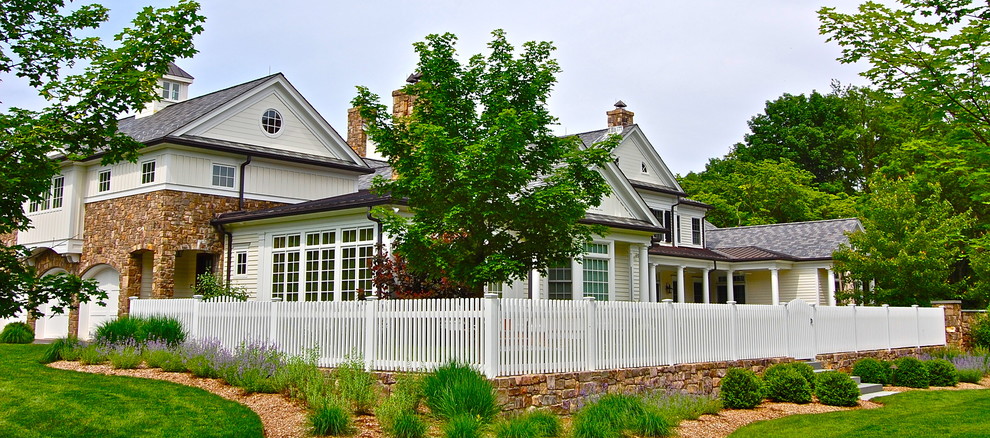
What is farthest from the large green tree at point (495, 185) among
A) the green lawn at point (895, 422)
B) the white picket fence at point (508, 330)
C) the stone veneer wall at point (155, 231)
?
the stone veneer wall at point (155, 231)

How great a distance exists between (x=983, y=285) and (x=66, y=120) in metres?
28.2

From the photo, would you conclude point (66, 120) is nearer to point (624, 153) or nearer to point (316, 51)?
point (316, 51)

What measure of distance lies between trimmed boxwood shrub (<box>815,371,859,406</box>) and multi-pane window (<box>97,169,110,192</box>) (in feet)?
60.5

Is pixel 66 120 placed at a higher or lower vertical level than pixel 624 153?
lower

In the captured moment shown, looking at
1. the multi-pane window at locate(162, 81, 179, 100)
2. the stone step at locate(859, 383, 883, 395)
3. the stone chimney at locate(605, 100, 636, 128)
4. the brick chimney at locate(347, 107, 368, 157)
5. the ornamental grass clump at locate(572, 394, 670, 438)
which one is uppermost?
the multi-pane window at locate(162, 81, 179, 100)

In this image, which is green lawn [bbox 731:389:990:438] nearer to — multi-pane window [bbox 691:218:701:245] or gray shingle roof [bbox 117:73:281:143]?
gray shingle roof [bbox 117:73:281:143]

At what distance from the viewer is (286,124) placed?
23.7m

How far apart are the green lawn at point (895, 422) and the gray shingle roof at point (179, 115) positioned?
52.2 ft

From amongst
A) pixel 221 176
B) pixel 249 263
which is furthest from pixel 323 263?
pixel 221 176

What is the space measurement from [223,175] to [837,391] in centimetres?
1576

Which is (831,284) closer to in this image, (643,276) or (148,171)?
(643,276)

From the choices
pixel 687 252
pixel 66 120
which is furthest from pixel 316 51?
pixel 687 252

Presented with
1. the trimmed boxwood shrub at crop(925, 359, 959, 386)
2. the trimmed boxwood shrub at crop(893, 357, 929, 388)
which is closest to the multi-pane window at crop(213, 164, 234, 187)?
the trimmed boxwood shrub at crop(893, 357, 929, 388)

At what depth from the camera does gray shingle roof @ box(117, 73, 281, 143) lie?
2170 centimetres
